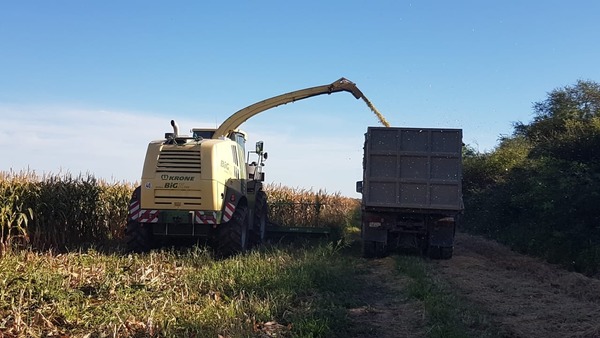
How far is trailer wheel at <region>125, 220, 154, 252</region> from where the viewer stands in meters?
11.4

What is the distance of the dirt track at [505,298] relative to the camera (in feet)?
21.4

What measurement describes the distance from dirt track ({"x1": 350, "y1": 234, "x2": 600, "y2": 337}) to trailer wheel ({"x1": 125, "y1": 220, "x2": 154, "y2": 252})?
467 centimetres

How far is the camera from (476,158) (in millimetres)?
31391

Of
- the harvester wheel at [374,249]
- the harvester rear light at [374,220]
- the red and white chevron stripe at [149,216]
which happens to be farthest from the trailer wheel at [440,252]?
the red and white chevron stripe at [149,216]

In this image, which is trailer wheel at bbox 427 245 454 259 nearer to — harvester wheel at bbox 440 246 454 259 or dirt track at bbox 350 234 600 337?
harvester wheel at bbox 440 246 454 259

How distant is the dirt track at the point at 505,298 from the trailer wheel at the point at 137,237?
4.67 meters

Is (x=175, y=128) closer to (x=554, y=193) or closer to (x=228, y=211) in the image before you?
(x=228, y=211)

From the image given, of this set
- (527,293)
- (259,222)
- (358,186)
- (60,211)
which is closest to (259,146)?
(259,222)

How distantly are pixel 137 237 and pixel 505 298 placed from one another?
7.31 meters

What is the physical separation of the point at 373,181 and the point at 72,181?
23.9 feet

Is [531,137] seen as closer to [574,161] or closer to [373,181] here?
[574,161]

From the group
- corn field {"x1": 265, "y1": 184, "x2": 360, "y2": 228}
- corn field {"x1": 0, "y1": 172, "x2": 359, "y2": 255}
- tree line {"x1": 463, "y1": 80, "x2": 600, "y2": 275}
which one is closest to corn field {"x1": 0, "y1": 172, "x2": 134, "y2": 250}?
corn field {"x1": 0, "y1": 172, "x2": 359, "y2": 255}

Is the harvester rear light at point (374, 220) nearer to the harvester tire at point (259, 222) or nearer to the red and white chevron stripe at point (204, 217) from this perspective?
the harvester tire at point (259, 222)

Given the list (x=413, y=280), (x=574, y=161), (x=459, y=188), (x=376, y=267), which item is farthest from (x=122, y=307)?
(x=574, y=161)
